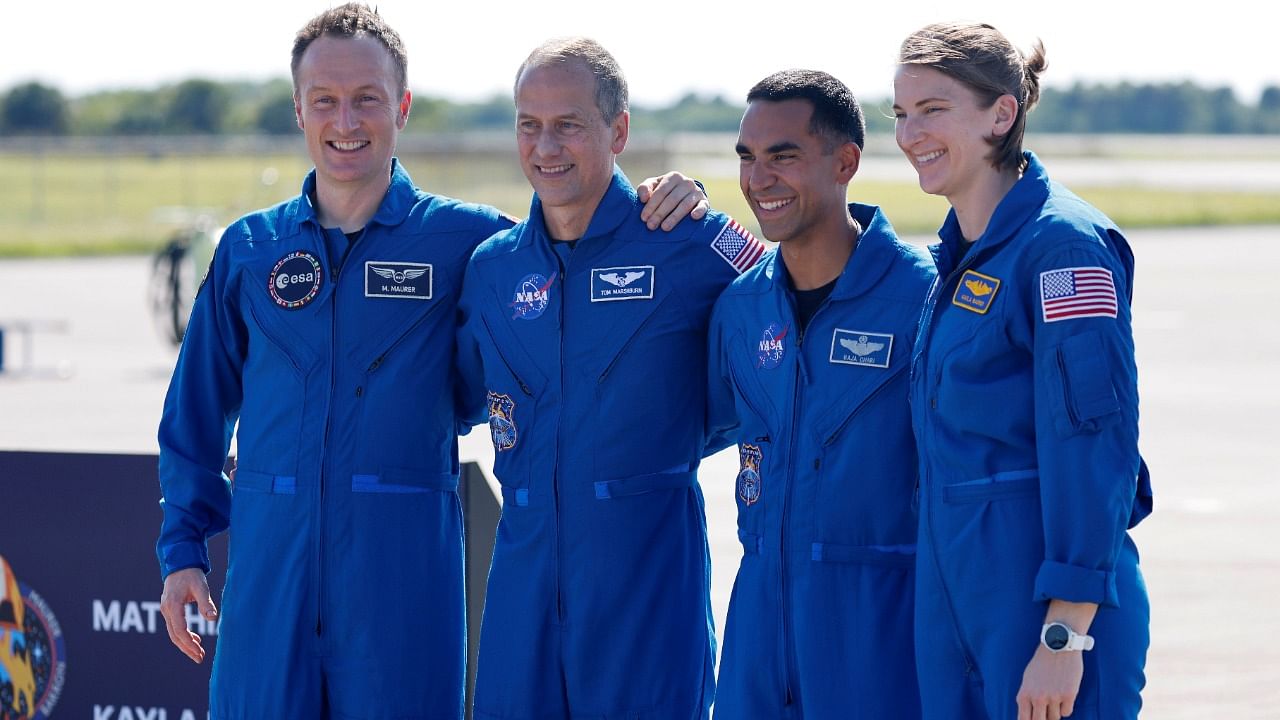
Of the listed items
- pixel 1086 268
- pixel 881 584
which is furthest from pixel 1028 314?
pixel 881 584

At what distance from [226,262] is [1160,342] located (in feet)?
50.6

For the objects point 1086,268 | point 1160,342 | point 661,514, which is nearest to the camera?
point 1086,268

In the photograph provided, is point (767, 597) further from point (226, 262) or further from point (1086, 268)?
point (226, 262)

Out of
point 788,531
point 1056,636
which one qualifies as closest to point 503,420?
point 788,531

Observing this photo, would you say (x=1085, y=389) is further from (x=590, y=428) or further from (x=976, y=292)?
(x=590, y=428)

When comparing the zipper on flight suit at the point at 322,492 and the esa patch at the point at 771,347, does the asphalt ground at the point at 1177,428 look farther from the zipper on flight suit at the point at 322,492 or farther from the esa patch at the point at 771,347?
the esa patch at the point at 771,347

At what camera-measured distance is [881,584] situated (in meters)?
3.62

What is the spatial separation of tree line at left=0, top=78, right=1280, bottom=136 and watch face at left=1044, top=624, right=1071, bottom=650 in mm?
77098

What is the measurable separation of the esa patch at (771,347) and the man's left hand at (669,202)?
466 millimetres

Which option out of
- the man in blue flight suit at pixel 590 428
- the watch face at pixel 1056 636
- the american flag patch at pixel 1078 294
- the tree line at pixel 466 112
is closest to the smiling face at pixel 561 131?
the man in blue flight suit at pixel 590 428

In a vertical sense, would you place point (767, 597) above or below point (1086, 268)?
below

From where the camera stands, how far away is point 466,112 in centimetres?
11862

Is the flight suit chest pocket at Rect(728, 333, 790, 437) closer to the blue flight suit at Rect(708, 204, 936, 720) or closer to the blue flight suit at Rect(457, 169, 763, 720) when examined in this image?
the blue flight suit at Rect(708, 204, 936, 720)

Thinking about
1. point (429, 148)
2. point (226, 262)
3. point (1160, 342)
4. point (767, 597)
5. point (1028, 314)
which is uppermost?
point (429, 148)
